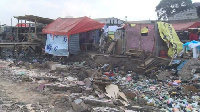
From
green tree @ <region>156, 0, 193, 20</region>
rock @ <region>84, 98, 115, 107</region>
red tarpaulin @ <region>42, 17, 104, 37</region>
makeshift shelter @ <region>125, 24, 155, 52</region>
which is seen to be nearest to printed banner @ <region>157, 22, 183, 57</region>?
makeshift shelter @ <region>125, 24, 155, 52</region>

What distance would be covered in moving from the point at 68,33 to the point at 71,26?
665mm

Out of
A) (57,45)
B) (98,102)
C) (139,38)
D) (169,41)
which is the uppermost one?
(139,38)

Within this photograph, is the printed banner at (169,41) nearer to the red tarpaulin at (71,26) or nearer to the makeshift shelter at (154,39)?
the makeshift shelter at (154,39)

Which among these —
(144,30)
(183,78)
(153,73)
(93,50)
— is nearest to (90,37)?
(93,50)

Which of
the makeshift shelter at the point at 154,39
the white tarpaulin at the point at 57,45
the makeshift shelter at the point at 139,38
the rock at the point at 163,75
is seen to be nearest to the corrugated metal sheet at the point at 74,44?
the white tarpaulin at the point at 57,45

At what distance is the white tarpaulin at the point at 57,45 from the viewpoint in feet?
42.1

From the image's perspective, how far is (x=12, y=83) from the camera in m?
6.97

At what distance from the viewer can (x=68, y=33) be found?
12.3 metres

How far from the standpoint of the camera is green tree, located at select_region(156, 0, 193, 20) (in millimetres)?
28784

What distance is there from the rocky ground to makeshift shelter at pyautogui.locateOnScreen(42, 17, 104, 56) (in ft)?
10.6

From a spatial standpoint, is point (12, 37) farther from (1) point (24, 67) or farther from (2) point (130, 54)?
(2) point (130, 54)

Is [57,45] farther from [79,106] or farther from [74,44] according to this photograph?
[79,106]

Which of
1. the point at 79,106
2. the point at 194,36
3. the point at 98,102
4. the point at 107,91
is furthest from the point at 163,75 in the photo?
the point at 194,36

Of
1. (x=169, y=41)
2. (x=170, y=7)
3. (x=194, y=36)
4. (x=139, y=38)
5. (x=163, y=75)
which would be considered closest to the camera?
(x=163, y=75)
